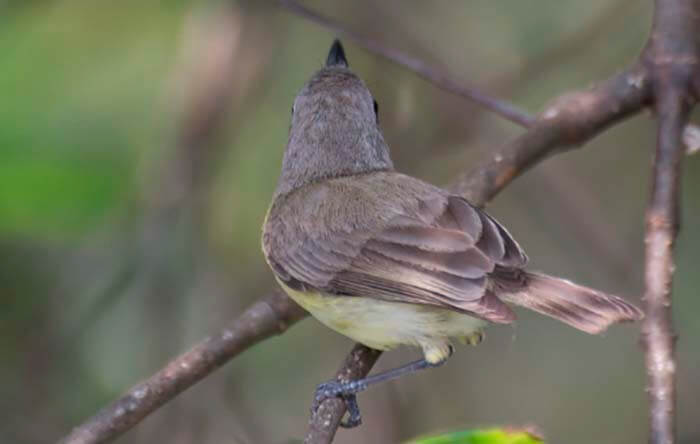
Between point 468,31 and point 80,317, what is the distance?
2490 mm

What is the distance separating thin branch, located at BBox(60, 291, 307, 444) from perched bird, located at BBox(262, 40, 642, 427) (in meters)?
0.10

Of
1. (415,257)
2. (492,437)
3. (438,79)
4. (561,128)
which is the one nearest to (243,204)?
(438,79)

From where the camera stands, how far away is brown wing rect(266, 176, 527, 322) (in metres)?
3.03

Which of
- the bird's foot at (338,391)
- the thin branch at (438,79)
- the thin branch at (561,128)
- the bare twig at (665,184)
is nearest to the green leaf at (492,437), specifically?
the bare twig at (665,184)

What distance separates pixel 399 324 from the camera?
3.28 m

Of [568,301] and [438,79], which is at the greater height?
[438,79]

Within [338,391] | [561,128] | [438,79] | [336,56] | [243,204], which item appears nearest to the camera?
[338,391]

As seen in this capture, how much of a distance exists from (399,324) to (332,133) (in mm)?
953

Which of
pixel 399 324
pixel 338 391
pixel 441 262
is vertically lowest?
pixel 338 391

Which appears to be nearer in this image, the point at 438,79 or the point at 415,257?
the point at 415,257

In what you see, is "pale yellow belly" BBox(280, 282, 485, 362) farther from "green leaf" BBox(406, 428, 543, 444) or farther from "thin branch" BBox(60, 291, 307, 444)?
"green leaf" BBox(406, 428, 543, 444)

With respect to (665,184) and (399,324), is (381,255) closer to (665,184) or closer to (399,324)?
(399,324)

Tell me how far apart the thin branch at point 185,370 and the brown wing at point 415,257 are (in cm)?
13

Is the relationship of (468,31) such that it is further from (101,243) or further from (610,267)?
(101,243)
